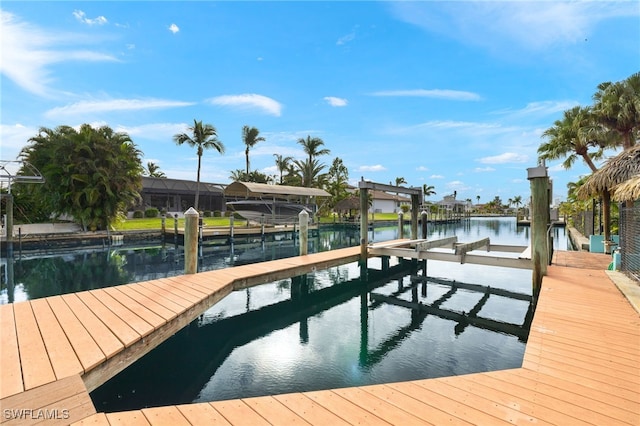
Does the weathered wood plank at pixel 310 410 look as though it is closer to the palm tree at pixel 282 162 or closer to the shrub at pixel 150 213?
the shrub at pixel 150 213

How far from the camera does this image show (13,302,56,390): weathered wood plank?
271 cm

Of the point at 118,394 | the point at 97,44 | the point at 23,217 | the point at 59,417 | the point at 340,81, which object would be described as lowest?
the point at 118,394

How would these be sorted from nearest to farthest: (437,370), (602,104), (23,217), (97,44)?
(437,370)
(97,44)
(602,104)
(23,217)

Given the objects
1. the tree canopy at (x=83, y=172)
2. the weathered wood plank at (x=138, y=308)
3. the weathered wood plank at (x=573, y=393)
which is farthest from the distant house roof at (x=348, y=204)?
the weathered wood plank at (x=573, y=393)

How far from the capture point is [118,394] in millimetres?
3973

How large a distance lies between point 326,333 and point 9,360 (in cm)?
427

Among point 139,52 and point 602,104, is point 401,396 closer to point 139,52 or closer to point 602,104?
point 139,52

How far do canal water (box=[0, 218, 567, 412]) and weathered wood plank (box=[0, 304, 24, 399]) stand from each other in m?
1.09

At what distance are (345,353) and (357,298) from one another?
3200mm

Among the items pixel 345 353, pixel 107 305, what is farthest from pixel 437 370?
pixel 107 305

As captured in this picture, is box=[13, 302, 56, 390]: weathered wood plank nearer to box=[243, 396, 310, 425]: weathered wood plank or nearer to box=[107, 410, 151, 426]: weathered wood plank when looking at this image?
box=[107, 410, 151, 426]: weathered wood plank

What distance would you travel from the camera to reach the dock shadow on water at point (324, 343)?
13.8ft

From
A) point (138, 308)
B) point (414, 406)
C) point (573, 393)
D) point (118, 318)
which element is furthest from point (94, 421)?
point (573, 393)

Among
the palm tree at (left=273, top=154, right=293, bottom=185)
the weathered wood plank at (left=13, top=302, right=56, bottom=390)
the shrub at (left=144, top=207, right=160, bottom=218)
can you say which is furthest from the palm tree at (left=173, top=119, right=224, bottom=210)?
the weathered wood plank at (left=13, top=302, right=56, bottom=390)
